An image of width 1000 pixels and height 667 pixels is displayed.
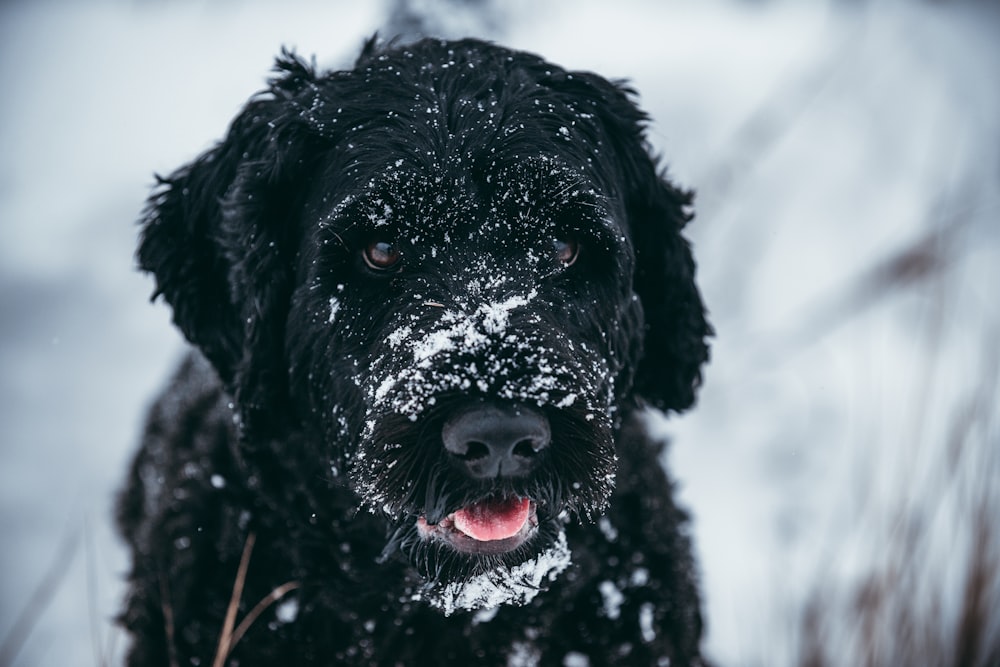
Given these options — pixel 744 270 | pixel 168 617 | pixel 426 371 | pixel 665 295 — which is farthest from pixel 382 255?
pixel 744 270

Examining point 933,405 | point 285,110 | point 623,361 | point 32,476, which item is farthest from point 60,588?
point 933,405

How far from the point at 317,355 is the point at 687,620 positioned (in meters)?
1.51

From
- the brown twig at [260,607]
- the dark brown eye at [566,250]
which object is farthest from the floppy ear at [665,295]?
the brown twig at [260,607]

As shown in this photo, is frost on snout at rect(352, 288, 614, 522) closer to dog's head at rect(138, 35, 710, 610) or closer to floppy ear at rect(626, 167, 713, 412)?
dog's head at rect(138, 35, 710, 610)

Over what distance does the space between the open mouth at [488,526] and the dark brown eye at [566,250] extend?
26.3 inches

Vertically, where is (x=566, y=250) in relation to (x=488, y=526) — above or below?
above

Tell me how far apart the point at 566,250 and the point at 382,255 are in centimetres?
51

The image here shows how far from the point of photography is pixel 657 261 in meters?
2.74

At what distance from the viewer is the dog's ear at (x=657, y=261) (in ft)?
8.85

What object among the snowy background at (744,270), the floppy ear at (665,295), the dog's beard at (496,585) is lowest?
the dog's beard at (496,585)

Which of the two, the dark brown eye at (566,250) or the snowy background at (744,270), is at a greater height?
the snowy background at (744,270)

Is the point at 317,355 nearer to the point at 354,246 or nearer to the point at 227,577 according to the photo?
the point at 354,246

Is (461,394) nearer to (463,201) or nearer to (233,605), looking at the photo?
(463,201)

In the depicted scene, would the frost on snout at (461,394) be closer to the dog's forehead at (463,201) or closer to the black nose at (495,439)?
the black nose at (495,439)
